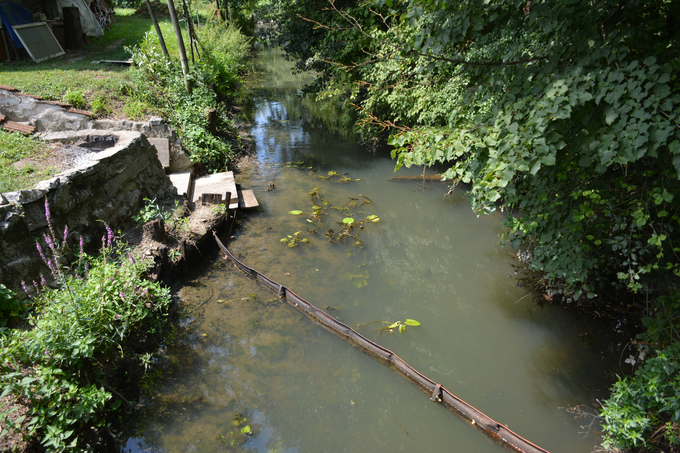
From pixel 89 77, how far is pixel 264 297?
7171 mm

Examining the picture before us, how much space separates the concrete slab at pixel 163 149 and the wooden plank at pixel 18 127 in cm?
183

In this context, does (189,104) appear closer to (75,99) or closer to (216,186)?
(75,99)

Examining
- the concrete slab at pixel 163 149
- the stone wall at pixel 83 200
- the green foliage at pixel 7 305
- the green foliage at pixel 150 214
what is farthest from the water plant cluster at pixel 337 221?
the green foliage at pixel 7 305

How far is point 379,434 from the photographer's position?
3.47 m

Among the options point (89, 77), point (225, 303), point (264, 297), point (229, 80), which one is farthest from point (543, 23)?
point (229, 80)

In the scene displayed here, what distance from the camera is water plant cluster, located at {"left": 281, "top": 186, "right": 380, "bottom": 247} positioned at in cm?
641

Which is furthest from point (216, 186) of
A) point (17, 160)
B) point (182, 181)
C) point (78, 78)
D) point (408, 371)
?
point (408, 371)

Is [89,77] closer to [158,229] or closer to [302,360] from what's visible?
[158,229]

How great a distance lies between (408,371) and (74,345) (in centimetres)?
313

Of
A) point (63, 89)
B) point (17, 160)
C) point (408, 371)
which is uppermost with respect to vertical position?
point (63, 89)

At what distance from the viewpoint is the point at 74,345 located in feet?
9.80

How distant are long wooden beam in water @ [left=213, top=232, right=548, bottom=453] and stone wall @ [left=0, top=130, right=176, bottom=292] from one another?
2.07m

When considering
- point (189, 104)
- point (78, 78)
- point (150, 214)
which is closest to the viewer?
point (150, 214)

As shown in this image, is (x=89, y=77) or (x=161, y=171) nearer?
(x=161, y=171)
